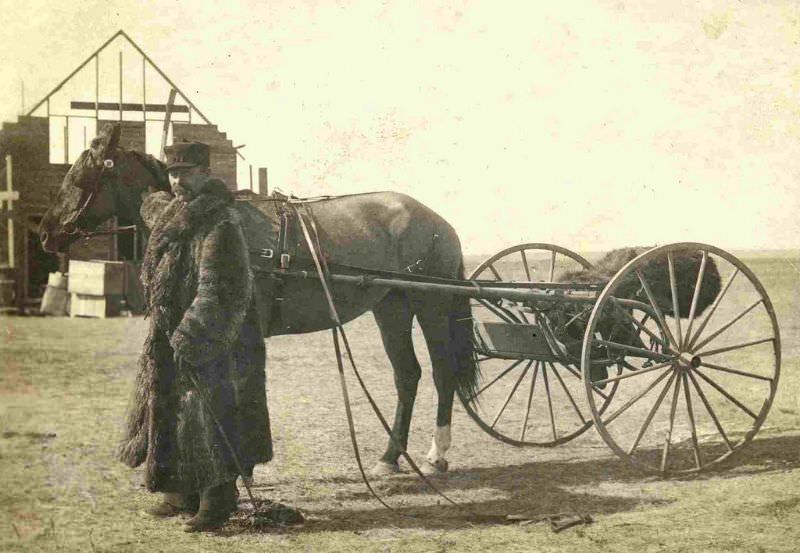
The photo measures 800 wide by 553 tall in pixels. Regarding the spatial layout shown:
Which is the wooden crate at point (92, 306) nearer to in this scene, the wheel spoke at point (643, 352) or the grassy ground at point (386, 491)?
the grassy ground at point (386, 491)

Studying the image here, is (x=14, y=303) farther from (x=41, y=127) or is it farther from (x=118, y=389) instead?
(x=118, y=389)

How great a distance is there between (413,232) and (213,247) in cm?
224

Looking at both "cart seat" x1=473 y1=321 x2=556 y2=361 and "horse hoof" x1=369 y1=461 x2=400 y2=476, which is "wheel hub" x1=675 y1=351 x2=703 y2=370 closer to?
"cart seat" x1=473 y1=321 x2=556 y2=361

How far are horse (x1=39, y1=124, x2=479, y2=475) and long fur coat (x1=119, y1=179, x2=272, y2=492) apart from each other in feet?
2.02

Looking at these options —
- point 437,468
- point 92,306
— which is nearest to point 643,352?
point 437,468

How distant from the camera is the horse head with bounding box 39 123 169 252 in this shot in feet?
16.5

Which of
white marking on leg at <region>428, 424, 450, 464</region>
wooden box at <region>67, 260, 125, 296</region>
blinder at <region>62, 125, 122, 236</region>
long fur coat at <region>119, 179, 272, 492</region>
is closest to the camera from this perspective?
long fur coat at <region>119, 179, 272, 492</region>

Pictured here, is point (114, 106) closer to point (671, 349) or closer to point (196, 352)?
point (196, 352)

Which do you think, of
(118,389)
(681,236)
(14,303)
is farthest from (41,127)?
(681,236)

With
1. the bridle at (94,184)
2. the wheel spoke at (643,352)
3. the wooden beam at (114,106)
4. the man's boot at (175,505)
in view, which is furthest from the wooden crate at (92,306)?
the wheel spoke at (643,352)

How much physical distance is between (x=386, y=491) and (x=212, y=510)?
4.61ft

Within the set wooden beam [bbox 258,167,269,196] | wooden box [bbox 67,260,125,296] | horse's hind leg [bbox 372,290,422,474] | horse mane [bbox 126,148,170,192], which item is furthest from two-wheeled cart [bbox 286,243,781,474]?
wooden box [bbox 67,260,125,296]

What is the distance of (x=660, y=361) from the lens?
6031mm

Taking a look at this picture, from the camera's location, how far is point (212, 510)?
463cm
